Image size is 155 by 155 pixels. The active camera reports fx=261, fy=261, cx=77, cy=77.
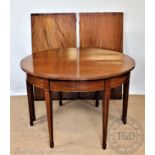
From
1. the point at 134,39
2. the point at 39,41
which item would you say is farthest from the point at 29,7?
the point at 134,39

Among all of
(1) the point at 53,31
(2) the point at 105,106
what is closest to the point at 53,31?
(1) the point at 53,31

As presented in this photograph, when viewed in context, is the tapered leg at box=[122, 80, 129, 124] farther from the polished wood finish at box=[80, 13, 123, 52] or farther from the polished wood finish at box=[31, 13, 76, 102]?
the polished wood finish at box=[31, 13, 76, 102]

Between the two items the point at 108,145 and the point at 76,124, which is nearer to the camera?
the point at 108,145

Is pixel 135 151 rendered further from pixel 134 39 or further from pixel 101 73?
pixel 134 39

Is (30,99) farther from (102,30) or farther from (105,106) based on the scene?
(102,30)

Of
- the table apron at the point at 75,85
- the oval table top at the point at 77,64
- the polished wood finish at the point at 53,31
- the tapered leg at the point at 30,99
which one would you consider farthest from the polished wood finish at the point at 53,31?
the table apron at the point at 75,85

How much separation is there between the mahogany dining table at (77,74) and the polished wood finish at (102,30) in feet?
1.57

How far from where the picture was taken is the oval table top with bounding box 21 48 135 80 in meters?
1.83

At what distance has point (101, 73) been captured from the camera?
1843 millimetres

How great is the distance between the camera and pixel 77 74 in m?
1.83

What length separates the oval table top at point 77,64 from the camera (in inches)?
71.9


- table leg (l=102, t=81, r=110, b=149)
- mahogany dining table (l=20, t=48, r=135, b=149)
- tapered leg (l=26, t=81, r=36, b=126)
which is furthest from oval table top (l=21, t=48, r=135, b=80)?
tapered leg (l=26, t=81, r=36, b=126)
